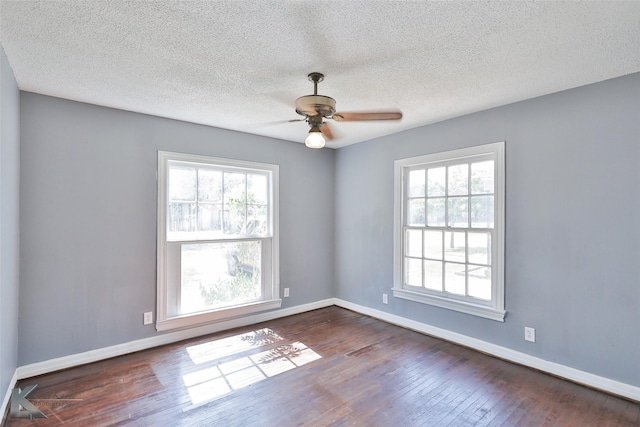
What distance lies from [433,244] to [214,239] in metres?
2.57

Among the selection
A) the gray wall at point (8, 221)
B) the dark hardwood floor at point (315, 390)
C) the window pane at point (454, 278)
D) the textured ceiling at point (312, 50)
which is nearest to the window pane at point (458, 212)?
the window pane at point (454, 278)

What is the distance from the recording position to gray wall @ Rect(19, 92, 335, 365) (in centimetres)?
273

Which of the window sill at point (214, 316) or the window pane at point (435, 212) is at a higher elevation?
the window pane at point (435, 212)

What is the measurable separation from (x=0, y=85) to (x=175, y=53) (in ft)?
3.56

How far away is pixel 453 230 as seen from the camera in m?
3.50

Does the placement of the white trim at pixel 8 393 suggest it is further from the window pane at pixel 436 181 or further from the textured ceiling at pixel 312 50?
the window pane at pixel 436 181

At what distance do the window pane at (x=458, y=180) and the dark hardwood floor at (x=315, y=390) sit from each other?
1.65 metres

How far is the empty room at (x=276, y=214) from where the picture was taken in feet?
6.43

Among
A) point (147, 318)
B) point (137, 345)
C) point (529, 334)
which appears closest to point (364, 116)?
point (529, 334)

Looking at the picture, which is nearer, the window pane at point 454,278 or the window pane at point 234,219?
the window pane at point 454,278

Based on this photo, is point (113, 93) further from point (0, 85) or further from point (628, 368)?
point (628, 368)

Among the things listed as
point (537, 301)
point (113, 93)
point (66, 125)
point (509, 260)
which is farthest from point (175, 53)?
point (537, 301)

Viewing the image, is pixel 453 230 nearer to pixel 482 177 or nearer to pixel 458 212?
pixel 458 212

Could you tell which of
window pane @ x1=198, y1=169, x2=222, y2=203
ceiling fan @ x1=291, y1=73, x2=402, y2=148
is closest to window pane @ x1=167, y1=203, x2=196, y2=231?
window pane @ x1=198, y1=169, x2=222, y2=203
